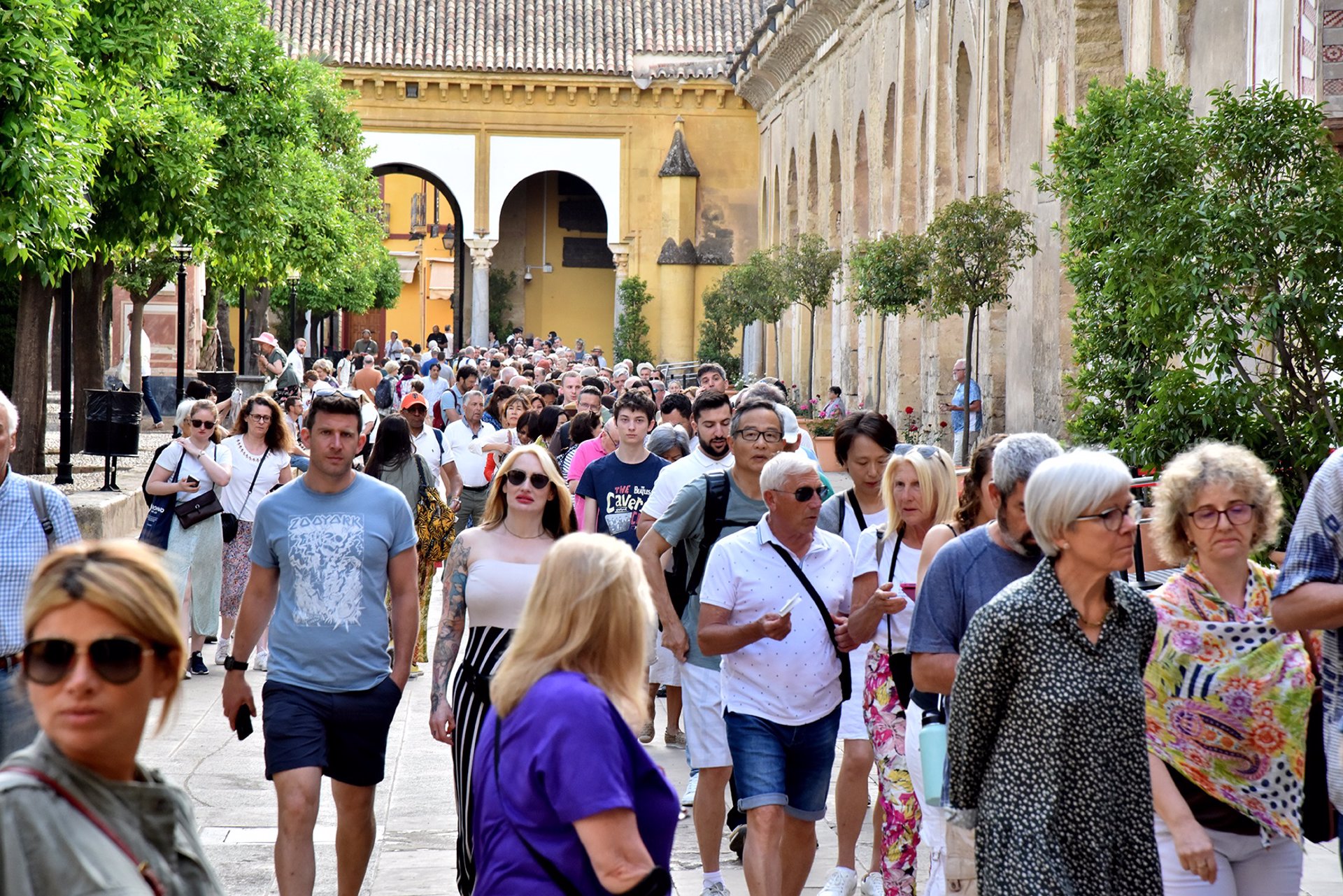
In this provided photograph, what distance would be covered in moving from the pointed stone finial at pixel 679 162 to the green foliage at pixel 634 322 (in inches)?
116

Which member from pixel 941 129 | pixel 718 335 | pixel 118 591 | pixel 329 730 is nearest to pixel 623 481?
pixel 329 730

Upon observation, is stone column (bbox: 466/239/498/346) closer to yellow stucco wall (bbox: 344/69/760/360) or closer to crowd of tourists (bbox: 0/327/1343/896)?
yellow stucco wall (bbox: 344/69/760/360)

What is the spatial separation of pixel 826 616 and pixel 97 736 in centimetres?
354

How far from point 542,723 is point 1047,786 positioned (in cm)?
107

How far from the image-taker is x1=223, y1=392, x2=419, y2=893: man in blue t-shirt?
558 centimetres

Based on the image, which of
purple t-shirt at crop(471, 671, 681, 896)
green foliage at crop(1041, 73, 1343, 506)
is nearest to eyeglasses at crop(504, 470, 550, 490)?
purple t-shirt at crop(471, 671, 681, 896)

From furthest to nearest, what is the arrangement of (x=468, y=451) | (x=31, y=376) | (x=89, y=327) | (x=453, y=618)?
(x=89, y=327) → (x=31, y=376) → (x=468, y=451) → (x=453, y=618)

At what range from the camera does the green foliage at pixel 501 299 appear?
52781 mm

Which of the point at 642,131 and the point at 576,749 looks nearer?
the point at 576,749

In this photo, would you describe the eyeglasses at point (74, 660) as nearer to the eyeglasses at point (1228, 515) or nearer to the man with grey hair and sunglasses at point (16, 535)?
the man with grey hair and sunglasses at point (16, 535)

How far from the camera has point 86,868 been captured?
230cm

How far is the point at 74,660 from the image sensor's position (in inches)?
94.5

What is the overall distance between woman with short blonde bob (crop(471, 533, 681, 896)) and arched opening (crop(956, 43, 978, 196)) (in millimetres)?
20268

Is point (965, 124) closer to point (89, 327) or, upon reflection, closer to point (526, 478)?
point (89, 327)
